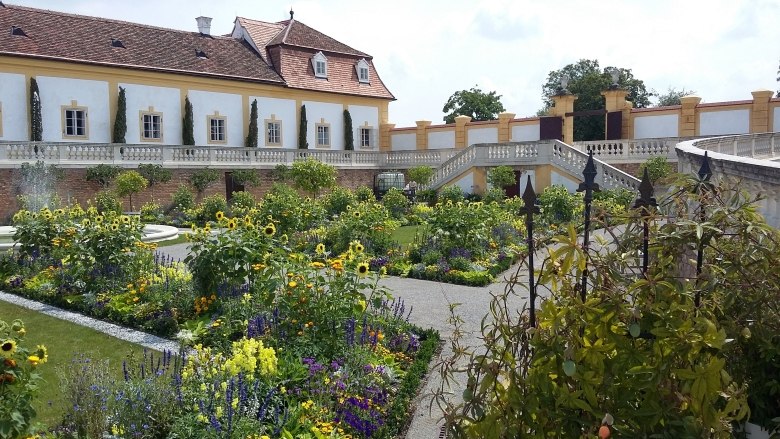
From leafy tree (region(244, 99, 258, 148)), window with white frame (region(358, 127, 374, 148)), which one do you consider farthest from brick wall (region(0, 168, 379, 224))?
window with white frame (region(358, 127, 374, 148))

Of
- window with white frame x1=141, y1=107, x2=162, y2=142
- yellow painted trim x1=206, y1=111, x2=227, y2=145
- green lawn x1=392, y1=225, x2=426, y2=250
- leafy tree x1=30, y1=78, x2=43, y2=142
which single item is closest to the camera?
green lawn x1=392, y1=225, x2=426, y2=250

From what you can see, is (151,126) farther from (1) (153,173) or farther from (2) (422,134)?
(2) (422,134)

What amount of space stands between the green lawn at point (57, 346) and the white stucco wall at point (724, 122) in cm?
2623

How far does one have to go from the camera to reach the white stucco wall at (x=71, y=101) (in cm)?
2775

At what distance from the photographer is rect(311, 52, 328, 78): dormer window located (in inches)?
1476

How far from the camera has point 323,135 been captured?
37812mm

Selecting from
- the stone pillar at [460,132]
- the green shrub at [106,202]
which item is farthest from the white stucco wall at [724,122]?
the green shrub at [106,202]

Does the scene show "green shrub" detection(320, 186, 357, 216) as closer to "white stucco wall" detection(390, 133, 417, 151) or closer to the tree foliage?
the tree foliage

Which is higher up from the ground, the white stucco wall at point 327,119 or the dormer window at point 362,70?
the dormer window at point 362,70

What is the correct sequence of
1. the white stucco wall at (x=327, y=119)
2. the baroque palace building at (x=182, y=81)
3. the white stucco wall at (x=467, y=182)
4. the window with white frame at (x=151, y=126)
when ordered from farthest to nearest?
the white stucco wall at (x=327, y=119) < the window with white frame at (x=151, y=126) < the white stucco wall at (x=467, y=182) < the baroque palace building at (x=182, y=81)

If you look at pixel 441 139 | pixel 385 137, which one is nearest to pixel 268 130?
pixel 385 137

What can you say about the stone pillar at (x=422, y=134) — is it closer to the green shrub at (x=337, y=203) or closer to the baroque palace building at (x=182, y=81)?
the baroque palace building at (x=182, y=81)

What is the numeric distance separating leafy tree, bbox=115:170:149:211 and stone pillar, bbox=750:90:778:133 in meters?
23.5

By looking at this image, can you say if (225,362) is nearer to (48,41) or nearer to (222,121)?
(48,41)
